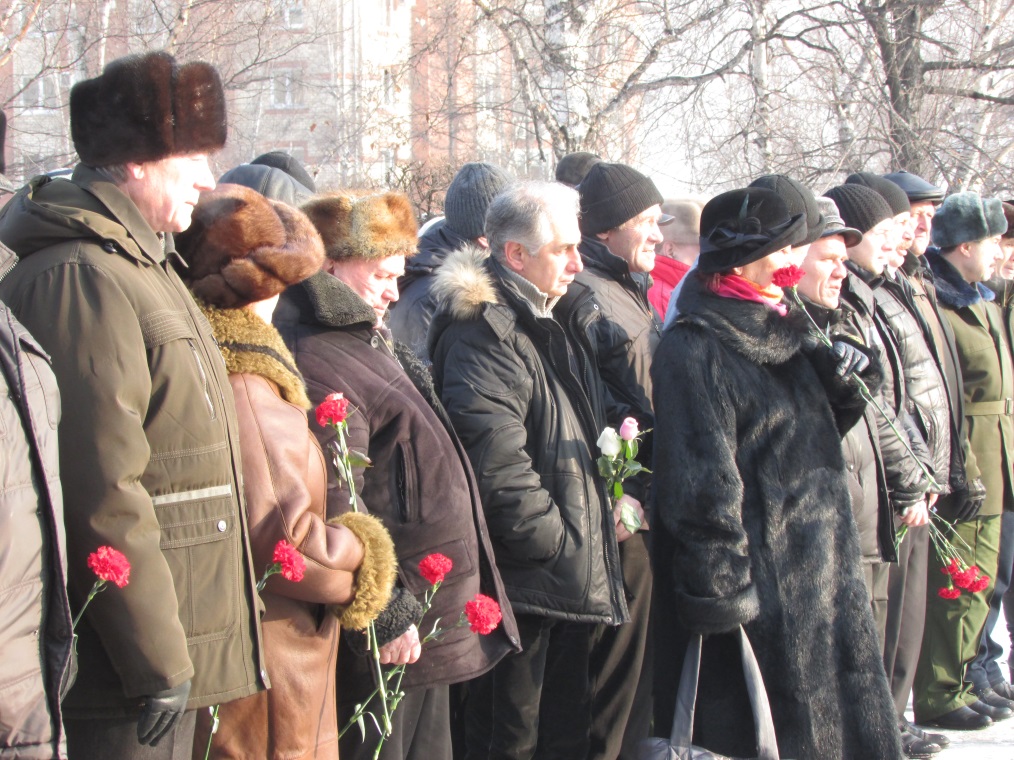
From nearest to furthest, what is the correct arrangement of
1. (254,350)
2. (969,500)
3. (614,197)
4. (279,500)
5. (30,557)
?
1. (30,557)
2. (279,500)
3. (254,350)
4. (614,197)
5. (969,500)

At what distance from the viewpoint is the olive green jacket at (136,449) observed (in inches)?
87.4

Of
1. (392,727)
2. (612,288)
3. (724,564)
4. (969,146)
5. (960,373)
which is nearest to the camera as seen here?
(392,727)

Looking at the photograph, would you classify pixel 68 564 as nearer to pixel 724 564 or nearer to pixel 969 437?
pixel 724 564

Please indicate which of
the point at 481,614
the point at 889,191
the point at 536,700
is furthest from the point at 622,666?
the point at 889,191

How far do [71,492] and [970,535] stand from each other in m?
4.54

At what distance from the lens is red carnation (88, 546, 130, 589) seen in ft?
6.86

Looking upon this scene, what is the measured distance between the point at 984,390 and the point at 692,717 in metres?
2.94

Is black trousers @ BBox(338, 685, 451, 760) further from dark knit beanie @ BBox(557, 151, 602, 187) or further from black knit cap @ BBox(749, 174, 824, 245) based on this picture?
dark knit beanie @ BBox(557, 151, 602, 187)

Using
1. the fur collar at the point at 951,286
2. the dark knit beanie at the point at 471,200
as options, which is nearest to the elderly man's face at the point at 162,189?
the dark knit beanie at the point at 471,200

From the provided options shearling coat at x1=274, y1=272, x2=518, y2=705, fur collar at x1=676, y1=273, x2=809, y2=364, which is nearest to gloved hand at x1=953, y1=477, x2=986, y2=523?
fur collar at x1=676, y1=273, x2=809, y2=364

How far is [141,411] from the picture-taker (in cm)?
232

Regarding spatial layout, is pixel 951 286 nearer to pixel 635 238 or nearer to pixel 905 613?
pixel 905 613

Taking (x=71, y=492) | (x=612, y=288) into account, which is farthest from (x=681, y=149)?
(x=71, y=492)

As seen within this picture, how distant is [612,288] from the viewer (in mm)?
4523
